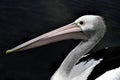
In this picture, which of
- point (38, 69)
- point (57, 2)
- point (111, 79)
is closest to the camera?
point (111, 79)

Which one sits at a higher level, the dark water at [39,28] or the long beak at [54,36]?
the long beak at [54,36]

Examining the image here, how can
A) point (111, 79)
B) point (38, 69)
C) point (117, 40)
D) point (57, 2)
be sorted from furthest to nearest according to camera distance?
point (57, 2), point (117, 40), point (38, 69), point (111, 79)

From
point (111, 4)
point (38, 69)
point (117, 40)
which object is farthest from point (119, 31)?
point (38, 69)

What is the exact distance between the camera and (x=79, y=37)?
548 cm

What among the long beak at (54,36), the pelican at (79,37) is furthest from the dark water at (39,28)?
the long beak at (54,36)

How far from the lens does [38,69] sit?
6855 millimetres

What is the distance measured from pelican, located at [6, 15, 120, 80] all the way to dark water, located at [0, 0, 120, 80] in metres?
1.15

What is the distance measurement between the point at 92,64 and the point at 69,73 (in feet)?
1.26

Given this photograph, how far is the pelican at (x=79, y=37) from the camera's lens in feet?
17.6

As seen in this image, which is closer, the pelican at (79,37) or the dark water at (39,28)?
the pelican at (79,37)

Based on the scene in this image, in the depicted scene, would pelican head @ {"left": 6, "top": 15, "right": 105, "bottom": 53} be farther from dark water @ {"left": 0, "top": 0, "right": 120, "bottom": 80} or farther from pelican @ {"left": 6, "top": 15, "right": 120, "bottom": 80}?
dark water @ {"left": 0, "top": 0, "right": 120, "bottom": 80}

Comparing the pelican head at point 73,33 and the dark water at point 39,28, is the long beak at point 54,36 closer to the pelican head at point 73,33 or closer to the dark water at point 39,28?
the pelican head at point 73,33

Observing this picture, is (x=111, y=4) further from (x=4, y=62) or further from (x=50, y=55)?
(x=4, y=62)

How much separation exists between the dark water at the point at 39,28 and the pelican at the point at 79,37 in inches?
45.2
